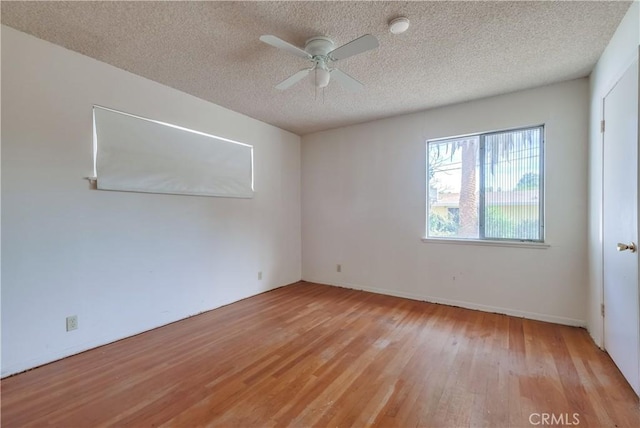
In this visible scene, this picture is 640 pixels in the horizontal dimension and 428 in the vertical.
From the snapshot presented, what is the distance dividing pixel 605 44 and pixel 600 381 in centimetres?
260

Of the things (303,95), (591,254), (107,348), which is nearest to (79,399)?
(107,348)

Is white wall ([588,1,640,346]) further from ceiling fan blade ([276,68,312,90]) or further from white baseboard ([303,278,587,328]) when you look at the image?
ceiling fan blade ([276,68,312,90])

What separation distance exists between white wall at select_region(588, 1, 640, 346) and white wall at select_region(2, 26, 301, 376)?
3.36 metres

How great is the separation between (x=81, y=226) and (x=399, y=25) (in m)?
3.05

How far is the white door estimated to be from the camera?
1.82 metres

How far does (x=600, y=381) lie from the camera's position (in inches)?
77.3

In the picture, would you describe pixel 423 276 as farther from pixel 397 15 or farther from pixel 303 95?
pixel 397 15

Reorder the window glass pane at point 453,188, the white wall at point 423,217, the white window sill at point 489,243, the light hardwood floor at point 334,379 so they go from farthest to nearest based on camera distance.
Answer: the window glass pane at point 453,188 < the white window sill at point 489,243 < the white wall at point 423,217 < the light hardwood floor at point 334,379

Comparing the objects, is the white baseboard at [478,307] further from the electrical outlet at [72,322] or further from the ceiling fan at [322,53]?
the electrical outlet at [72,322]

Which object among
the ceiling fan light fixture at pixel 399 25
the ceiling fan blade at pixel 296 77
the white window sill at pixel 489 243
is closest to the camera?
the ceiling fan light fixture at pixel 399 25

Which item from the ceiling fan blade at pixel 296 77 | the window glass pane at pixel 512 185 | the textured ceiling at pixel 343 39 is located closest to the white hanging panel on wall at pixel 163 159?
the textured ceiling at pixel 343 39

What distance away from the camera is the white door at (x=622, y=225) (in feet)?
5.98

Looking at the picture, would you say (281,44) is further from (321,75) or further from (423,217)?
(423,217)

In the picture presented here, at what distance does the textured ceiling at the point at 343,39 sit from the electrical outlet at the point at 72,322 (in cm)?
228
